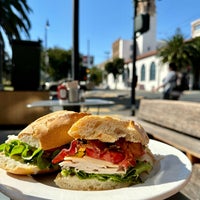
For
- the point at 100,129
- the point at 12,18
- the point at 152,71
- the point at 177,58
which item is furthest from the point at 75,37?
the point at 152,71

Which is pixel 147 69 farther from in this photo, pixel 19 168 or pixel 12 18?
pixel 19 168

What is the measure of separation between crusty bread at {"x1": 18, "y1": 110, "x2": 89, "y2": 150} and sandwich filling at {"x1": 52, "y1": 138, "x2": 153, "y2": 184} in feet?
0.20

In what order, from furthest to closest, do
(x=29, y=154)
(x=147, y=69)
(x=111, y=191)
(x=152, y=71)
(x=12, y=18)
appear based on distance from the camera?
1. (x=147, y=69)
2. (x=152, y=71)
3. (x=12, y=18)
4. (x=29, y=154)
5. (x=111, y=191)

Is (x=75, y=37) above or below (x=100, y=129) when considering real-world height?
above

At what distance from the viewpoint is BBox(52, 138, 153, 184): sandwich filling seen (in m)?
1.11

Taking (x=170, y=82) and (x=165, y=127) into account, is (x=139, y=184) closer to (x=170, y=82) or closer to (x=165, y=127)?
(x=165, y=127)

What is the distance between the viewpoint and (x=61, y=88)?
5.26 metres

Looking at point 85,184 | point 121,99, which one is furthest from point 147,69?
point 85,184

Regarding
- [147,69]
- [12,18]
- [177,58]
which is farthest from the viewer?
[147,69]

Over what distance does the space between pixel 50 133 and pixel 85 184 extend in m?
0.25

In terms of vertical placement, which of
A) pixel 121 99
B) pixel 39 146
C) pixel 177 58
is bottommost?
pixel 121 99

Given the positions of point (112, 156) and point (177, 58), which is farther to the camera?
point (177, 58)

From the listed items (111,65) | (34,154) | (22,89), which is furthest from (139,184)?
(111,65)

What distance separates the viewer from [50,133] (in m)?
1.21
